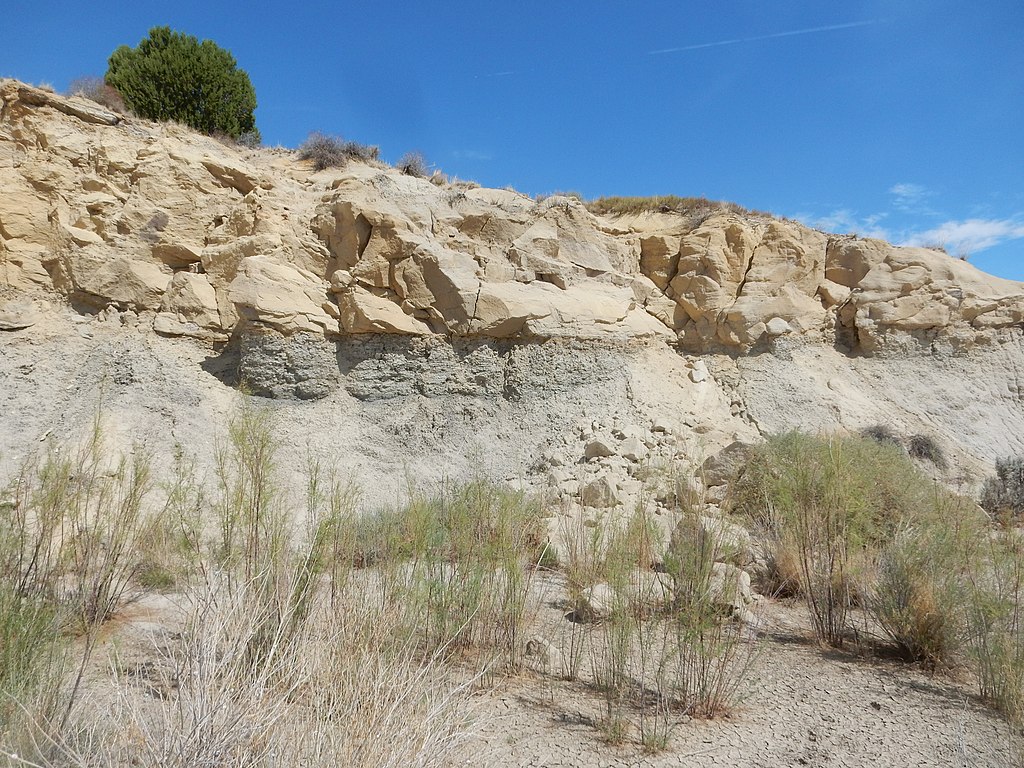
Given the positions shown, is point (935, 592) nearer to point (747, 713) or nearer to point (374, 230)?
point (747, 713)

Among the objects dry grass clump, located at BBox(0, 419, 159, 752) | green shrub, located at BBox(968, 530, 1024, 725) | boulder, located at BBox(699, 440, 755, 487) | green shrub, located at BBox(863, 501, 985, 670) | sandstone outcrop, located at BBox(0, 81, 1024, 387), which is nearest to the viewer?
dry grass clump, located at BBox(0, 419, 159, 752)

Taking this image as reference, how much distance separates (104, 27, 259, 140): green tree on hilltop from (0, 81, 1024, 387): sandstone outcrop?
13.9ft

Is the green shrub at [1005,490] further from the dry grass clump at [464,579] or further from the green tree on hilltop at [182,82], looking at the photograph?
the green tree on hilltop at [182,82]

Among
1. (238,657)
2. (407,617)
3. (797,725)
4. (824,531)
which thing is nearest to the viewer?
(238,657)

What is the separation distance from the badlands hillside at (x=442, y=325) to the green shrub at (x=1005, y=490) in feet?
1.85

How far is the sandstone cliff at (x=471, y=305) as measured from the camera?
10172mm

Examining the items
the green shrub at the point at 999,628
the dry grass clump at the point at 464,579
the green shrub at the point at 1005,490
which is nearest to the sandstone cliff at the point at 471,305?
the green shrub at the point at 1005,490

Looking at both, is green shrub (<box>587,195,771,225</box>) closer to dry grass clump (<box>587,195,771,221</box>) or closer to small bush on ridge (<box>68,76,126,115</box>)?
dry grass clump (<box>587,195,771,221</box>)

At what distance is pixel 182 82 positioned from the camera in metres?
16.2

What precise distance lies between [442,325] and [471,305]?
2.23ft

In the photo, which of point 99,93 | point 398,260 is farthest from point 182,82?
point 398,260

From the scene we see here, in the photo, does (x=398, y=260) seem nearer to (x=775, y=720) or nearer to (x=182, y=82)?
(x=775, y=720)

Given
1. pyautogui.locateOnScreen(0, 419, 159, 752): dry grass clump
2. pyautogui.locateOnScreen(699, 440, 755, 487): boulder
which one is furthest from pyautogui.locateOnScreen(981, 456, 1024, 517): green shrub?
pyautogui.locateOnScreen(0, 419, 159, 752): dry grass clump

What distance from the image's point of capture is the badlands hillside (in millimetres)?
9742
